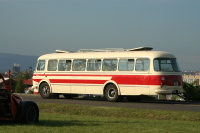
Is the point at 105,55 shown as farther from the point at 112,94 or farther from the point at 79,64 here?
the point at 112,94

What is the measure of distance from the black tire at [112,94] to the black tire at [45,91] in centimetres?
478

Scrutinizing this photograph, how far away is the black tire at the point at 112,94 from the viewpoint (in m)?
27.8

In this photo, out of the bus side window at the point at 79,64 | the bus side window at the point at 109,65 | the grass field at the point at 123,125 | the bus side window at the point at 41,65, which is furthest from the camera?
the bus side window at the point at 41,65

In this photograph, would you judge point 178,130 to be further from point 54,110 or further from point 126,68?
point 126,68

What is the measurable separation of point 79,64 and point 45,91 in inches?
126

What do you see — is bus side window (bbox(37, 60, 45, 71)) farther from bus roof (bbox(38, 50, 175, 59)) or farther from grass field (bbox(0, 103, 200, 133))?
grass field (bbox(0, 103, 200, 133))

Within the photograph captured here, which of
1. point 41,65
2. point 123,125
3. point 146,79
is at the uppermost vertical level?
point 41,65

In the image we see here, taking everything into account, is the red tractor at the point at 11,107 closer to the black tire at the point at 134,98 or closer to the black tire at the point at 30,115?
the black tire at the point at 30,115

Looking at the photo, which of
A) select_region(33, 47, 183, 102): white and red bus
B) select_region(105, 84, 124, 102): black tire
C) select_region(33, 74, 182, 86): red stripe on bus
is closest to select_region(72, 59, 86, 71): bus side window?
select_region(33, 47, 183, 102): white and red bus

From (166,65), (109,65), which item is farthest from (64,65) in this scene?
(166,65)

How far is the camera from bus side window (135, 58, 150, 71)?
26.5 m

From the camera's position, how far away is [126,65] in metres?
27.4

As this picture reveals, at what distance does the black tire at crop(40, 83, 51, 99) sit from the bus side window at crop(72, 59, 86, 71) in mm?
2441

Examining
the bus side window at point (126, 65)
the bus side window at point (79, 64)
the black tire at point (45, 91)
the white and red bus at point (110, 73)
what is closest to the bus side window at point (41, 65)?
the white and red bus at point (110, 73)
